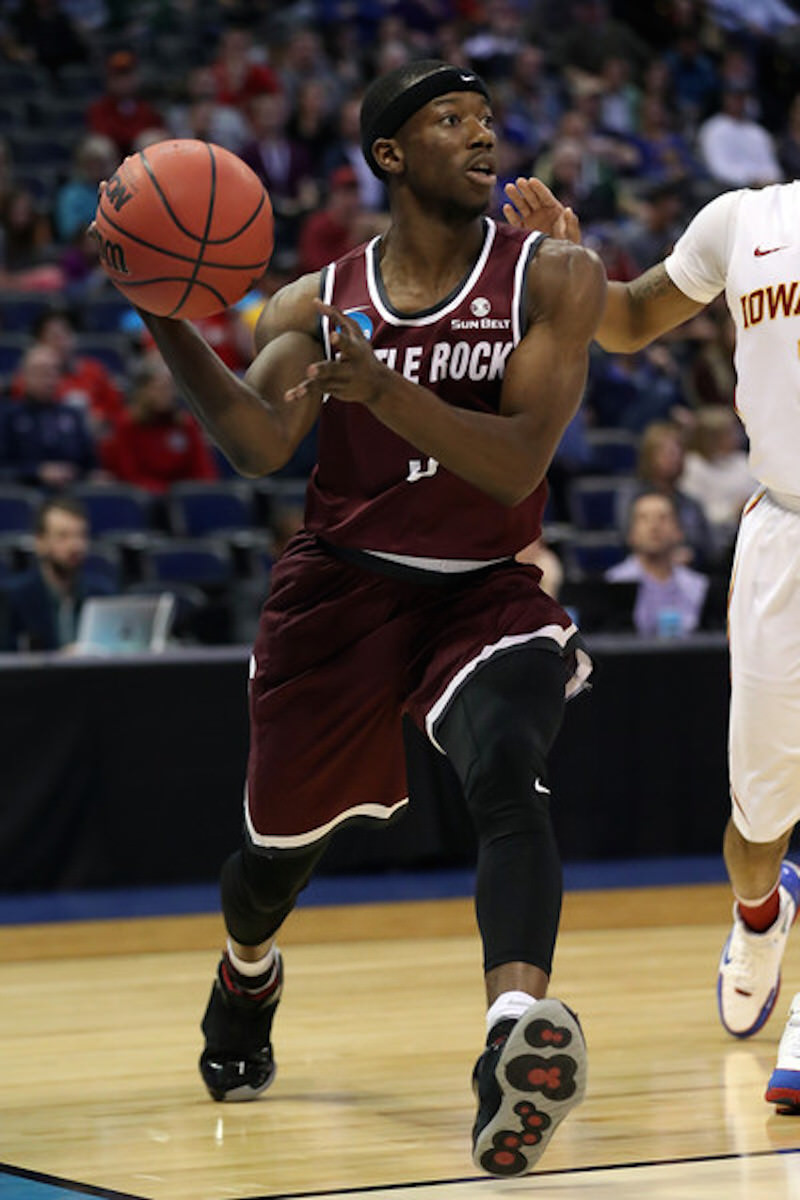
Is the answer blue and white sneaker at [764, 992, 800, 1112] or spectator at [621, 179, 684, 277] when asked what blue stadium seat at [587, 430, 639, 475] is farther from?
blue and white sneaker at [764, 992, 800, 1112]

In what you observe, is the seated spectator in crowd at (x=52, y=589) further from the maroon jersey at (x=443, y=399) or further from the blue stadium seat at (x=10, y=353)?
the maroon jersey at (x=443, y=399)

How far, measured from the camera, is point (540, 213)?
14.8 ft

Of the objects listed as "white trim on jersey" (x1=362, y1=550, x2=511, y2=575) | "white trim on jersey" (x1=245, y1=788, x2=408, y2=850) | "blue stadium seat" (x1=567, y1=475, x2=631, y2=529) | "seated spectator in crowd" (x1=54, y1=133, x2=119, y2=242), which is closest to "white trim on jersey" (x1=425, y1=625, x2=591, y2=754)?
"white trim on jersey" (x1=362, y1=550, x2=511, y2=575)

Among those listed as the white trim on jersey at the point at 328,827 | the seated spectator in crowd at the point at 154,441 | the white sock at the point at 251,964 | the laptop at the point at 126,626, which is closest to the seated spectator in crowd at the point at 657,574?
the laptop at the point at 126,626

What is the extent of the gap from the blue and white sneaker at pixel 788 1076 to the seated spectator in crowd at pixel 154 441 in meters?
6.93

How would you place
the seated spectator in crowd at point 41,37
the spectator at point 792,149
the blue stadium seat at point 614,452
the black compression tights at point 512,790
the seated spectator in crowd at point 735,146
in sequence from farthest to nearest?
the spectator at point 792,149 → the seated spectator in crowd at point 735,146 → the seated spectator in crowd at point 41,37 → the blue stadium seat at point 614,452 → the black compression tights at point 512,790

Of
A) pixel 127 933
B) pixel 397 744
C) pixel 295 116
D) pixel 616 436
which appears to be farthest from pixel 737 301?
pixel 295 116

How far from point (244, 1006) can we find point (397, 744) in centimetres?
77

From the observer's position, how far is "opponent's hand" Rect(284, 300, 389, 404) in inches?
141

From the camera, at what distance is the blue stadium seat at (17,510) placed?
1006 cm

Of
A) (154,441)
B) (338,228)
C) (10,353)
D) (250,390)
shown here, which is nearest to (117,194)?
(250,390)

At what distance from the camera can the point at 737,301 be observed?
4625 mm

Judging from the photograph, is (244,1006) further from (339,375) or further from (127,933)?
(127,933)

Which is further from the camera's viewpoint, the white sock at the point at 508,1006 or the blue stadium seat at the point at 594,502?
the blue stadium seat at the point at 594,502
